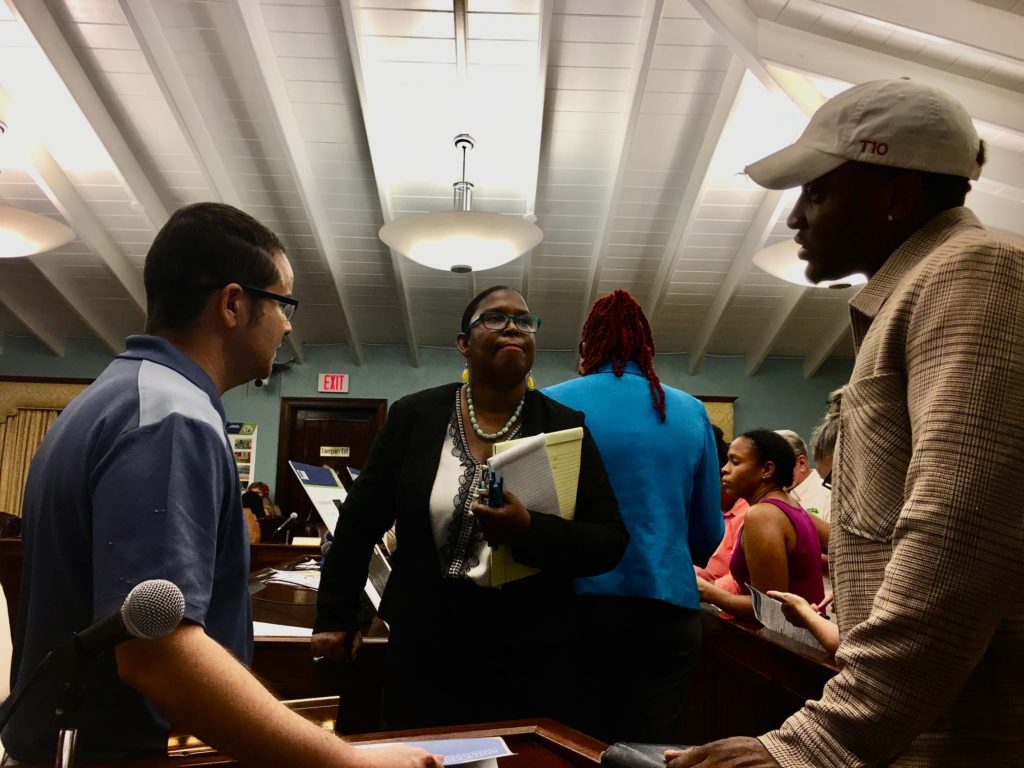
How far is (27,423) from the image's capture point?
883 cm

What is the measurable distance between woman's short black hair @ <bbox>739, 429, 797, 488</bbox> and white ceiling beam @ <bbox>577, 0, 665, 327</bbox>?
1.44m

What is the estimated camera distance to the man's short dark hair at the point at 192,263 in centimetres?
115

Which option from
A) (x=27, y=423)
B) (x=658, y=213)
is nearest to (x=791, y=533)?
(x=658, y=213)

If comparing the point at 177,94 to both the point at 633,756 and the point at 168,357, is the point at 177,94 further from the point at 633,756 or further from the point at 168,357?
the point at 633,756

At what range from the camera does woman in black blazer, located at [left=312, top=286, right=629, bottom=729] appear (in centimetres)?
149

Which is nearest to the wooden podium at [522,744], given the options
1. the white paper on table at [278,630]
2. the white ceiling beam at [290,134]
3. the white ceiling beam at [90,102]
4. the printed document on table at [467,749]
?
the printed document on table at [467,749]

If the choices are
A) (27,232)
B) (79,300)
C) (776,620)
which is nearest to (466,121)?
(27,232)

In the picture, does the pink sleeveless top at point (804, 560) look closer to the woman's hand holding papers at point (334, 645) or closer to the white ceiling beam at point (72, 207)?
the woman's hand holding papers at point (334, 645)

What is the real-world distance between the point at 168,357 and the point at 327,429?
832 cm

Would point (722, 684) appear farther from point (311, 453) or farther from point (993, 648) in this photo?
point (311, 453)

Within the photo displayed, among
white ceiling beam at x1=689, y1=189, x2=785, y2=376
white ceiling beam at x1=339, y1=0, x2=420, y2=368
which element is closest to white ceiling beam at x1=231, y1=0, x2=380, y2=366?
white ceiling beam at x1=339, y1=0, x2=420, y2=368

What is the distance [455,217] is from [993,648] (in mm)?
4061

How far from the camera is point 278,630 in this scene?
1.90 meters

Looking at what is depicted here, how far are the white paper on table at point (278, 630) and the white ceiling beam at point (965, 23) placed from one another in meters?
3.92
